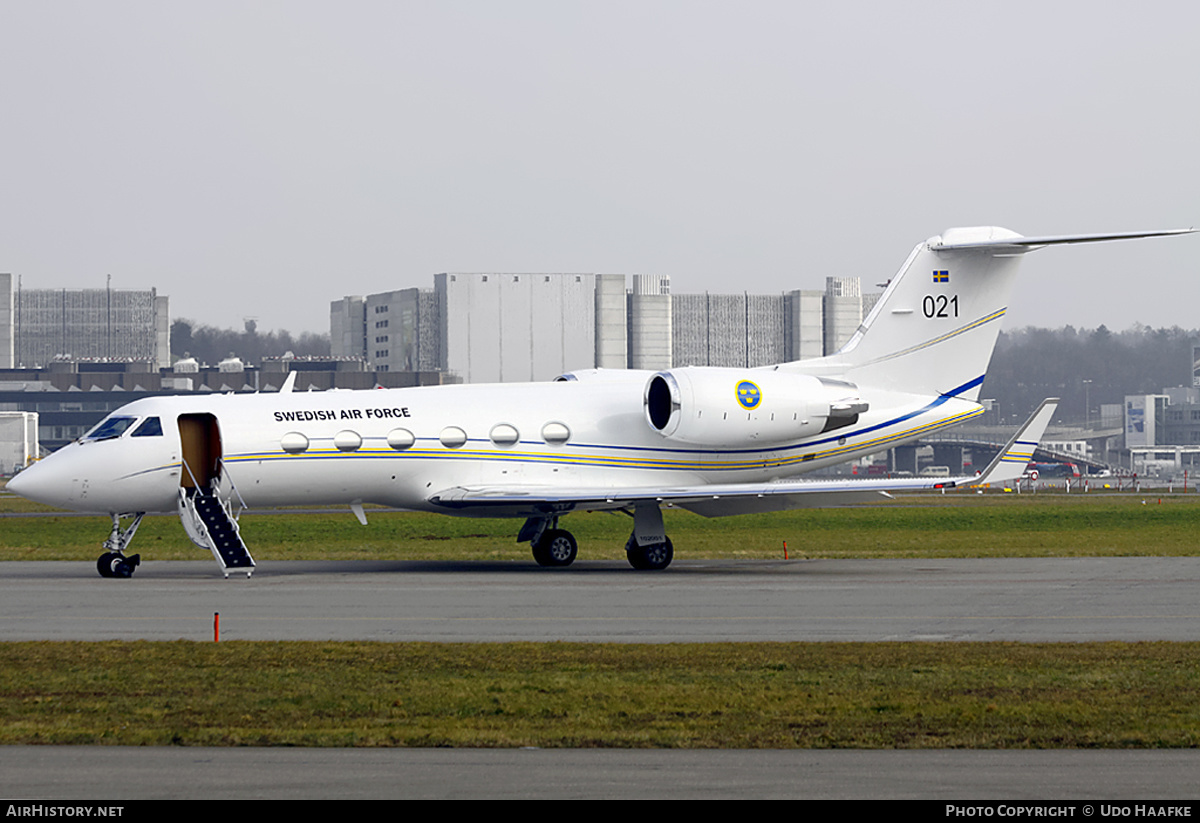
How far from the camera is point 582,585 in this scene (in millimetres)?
25703

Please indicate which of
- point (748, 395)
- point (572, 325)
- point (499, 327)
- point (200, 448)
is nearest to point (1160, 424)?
point (572, 325)

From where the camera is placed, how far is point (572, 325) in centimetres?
13650

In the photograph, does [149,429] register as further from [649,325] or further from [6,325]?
[6,325]

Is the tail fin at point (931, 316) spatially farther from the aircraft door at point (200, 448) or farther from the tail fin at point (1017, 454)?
the aircraft door at point (200, 448)

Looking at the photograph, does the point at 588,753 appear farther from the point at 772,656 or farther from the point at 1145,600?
the point at 1145,600

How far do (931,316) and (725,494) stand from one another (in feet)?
28.6

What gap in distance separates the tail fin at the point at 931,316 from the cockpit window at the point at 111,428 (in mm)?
16629

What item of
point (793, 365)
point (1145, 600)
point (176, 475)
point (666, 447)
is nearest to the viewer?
point (1145, 600)

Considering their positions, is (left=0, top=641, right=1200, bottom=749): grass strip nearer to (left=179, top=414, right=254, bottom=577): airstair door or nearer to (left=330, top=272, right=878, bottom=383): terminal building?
(left=179, top=414, right=254, bottom=577): airstair door

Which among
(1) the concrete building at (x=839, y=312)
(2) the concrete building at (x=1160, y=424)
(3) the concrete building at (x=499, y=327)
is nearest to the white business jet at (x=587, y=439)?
(3) the concrete building at (x=499, y=327)

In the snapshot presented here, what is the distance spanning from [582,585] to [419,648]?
31.0ft

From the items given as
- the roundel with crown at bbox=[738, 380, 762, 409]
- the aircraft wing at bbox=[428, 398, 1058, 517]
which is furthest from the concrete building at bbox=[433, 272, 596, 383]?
the aircraft wing at bbox=[428, 398, 1058, 517]

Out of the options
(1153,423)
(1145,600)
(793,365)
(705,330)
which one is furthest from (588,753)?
(1153,423)

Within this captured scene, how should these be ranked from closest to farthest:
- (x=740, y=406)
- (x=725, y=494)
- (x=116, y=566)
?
(x=116, y=566), (x=725, y=494), (x=740, y=406)
